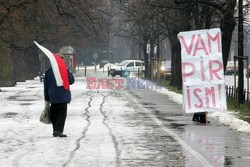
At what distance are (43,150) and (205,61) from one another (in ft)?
22.6

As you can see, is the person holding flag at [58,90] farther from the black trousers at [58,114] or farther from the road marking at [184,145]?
the road marking at [184,145]

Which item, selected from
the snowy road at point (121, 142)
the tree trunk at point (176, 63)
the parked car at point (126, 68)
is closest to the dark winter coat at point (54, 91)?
the snowy road at point (121, 142)

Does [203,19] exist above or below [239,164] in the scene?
above

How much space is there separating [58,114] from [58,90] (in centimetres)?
50

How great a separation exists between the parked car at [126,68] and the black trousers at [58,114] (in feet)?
184

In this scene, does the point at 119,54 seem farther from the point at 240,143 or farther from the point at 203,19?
the point at 240,143

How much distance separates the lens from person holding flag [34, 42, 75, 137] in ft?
46.1

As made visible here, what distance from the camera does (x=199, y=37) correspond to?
692 inches

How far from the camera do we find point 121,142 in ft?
43.1

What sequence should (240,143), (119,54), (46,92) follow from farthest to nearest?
1. (119,54)
2. (46,92)
3. (240,143)

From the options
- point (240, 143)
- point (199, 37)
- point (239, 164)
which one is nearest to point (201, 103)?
point (199, 37)

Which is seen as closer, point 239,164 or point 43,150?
point 239,164

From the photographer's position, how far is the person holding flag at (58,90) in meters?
14.0

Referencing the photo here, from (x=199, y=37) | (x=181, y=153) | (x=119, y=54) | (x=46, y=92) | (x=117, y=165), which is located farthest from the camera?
(x=119, y=54)
